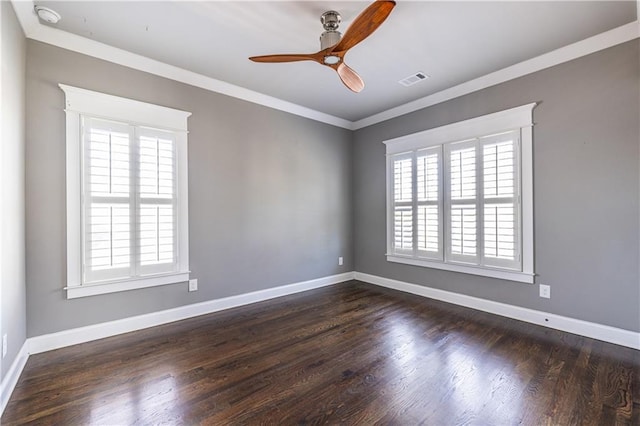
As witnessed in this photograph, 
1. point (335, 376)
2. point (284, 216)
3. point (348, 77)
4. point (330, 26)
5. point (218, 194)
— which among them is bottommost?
point (335, 376)

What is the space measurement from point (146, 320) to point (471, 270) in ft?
12.3

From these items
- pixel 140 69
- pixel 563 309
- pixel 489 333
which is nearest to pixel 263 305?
pixel 489 333

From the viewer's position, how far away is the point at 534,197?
3.07 m

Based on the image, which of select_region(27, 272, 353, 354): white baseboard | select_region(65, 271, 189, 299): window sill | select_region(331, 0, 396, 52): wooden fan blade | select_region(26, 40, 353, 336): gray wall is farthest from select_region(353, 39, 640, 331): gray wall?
select_region(65, 271, 189, 299): window sill

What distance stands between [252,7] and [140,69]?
4.98 feet

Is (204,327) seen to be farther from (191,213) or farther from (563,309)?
(563,309)

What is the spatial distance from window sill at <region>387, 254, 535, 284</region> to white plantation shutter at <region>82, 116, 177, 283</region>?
3096 millimetres

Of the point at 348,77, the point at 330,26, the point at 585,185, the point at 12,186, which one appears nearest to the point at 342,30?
the point at 330,26

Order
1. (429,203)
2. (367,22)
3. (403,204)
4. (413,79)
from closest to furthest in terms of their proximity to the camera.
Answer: (367,22)
(413,79)
(429,203)
(403,204)

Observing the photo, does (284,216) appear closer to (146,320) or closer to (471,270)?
Answer: (146,320)

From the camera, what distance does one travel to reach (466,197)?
11.8ft

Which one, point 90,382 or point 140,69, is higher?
point 140,69

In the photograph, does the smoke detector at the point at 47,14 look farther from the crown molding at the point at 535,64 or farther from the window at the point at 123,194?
the crown molding at the point at 535,64

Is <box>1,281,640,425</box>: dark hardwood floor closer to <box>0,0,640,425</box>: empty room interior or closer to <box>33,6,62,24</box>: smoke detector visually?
<box>0,0,640,425</box>: empty room interior
